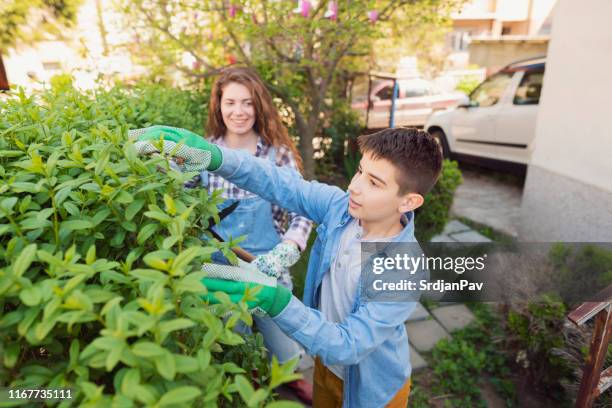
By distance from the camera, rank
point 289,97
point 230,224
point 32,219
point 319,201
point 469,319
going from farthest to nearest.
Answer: point 289,97, point 469,319, point 230,224, point 319,201, point 32,219

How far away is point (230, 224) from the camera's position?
245 cm

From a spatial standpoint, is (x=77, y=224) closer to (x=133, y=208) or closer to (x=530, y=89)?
(x=133, y=208)

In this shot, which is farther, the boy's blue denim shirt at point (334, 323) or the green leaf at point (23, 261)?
the boy's blue denim shirt at point (334, 323)

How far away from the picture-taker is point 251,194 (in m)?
2.43

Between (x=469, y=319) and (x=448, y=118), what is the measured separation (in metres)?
Result: 4.77

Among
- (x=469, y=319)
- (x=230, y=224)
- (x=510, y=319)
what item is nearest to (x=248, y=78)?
(x=230, y=224)

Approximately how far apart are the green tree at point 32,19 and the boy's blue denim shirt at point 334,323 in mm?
11094

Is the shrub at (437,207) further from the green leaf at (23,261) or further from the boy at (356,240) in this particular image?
the green leaf at (23,261)

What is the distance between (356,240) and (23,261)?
4.03 feet

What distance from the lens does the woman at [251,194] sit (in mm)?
2426

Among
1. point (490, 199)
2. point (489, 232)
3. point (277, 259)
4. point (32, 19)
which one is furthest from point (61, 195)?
point (32, 19)

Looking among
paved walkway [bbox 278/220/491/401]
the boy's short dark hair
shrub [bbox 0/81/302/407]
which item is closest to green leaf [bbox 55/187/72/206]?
shrub [bbox 0/81/302/407]

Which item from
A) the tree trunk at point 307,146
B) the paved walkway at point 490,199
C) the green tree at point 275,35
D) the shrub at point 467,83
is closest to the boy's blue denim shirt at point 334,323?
the green tree at point 275,35

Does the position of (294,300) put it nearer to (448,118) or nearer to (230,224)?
(230,224)
